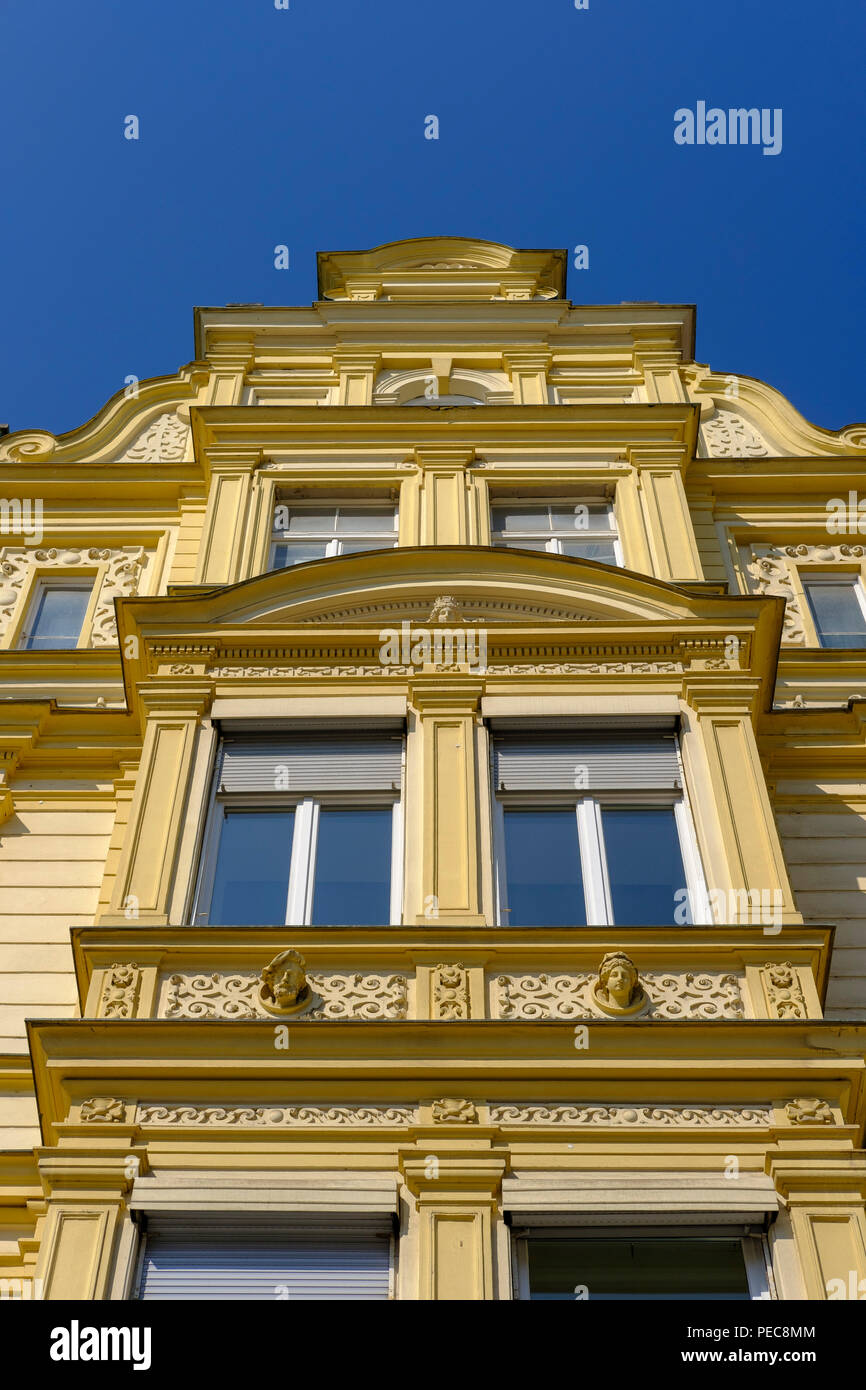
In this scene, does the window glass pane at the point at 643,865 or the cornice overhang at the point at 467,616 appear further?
the cornice overhang at the point at 467,616

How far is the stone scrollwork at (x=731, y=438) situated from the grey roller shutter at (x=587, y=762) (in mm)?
5673

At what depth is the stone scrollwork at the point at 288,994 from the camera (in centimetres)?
980

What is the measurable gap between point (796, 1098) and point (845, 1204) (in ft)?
2.39

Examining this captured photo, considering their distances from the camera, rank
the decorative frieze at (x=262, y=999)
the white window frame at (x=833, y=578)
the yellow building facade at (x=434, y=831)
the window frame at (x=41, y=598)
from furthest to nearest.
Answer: the white window frame at (x=833, y=578), the window frame at (x=41, y=598), the decorative frieze at (x=262, y=999), the yellow building facade at (x=434, y=831)

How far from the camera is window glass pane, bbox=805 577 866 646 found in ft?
49.5

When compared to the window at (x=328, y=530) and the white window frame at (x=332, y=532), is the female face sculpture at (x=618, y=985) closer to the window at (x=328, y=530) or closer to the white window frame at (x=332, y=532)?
the white window frame at (x=332, y=532)

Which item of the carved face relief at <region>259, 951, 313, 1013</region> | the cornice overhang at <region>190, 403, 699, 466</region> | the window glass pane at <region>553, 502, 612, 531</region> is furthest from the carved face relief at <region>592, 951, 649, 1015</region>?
the cornice overhang at <region>190, 403, 699, 466</region>

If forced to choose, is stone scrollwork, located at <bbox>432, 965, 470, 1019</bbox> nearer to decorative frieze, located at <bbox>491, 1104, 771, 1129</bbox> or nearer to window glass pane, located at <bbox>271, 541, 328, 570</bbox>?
decorative frieze, located at <bbox>491, 1104, 771, 1129</bbox>

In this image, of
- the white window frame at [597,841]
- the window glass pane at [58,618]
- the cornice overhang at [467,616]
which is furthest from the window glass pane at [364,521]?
the white window frame at [597,841]

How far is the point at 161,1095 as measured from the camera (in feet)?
30.7

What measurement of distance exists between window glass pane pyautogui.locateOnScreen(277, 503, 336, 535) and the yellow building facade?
53 millimetres

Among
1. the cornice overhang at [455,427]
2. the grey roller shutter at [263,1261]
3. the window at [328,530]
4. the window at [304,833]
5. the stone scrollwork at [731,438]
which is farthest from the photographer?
the stone scrollwork at [731,438]

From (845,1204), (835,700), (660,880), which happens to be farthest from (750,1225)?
(835,700)

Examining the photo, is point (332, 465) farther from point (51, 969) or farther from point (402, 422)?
point (51, 969)
